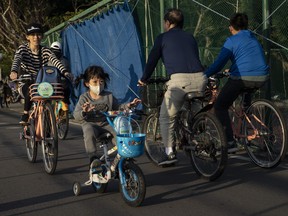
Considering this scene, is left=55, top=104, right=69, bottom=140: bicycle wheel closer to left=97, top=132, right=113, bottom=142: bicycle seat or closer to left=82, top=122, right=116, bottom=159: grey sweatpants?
left=82, top=122, right=116, bottom=159: grey sweatpants

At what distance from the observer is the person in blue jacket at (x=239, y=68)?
658cm

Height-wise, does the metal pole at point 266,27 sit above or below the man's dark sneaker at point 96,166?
above

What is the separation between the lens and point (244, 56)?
6582 millimetres

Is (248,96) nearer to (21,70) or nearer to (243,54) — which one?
(243,54)

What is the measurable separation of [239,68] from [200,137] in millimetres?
1017

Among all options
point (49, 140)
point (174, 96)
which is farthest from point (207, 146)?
point (49, 140)

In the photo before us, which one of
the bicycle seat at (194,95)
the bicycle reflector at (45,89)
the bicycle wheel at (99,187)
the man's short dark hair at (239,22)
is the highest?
the man's short dark hair at (239,22)

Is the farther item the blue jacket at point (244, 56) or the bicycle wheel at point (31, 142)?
the bicycle wheel at point (31, 142)

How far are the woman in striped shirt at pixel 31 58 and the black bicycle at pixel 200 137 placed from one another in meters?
1.71

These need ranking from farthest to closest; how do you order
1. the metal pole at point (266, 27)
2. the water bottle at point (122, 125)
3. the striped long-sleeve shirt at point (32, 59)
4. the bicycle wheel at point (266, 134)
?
the metal pole at point (266, 27), the striped long-sleeve shirt at point (32, 59), the bicycle wheel at point (266, 134), the water bottle at point (122, 125)

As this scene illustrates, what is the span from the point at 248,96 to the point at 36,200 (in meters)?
2.93

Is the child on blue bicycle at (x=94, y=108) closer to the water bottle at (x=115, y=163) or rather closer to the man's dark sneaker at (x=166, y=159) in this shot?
the water bottle at (x=115, y=163)

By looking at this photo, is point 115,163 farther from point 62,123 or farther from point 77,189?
point 62,123

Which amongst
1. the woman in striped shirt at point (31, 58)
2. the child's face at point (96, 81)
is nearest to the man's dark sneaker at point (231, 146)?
the child's face at point (96, 81)
